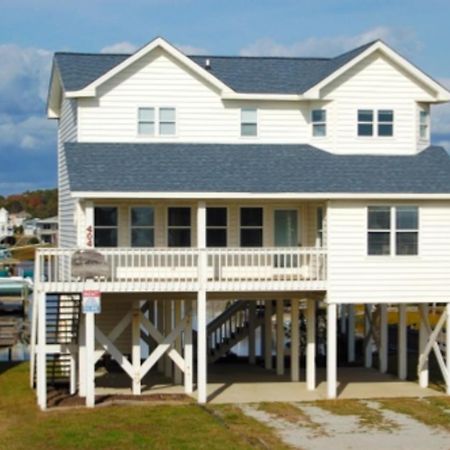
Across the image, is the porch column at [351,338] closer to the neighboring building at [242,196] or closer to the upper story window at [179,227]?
the neighboring building at [242,196]

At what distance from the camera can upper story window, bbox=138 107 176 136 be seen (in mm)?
33031

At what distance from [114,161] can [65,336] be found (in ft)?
17.9

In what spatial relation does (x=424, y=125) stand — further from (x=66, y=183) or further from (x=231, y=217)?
(x=66, y=183)

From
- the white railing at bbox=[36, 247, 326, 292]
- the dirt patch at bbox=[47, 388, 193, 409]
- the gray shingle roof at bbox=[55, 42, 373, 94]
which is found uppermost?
the gray shingle roof at bbox=[55, 42, 373, 94]

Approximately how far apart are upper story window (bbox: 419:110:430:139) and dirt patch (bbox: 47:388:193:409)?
36.9 feet

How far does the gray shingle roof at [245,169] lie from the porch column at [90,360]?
3.58 m

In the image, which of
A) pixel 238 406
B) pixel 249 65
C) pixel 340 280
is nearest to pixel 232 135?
pixel 249 65

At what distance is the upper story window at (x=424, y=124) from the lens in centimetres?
3403

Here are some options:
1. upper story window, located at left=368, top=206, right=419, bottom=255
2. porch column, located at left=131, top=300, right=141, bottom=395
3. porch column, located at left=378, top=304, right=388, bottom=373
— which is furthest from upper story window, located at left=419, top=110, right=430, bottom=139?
porch column, located at left=131, top=300, right=141, bottom=395

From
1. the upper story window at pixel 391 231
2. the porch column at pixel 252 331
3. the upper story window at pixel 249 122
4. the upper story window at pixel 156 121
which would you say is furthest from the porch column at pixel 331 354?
the porch column at pixel 252 331

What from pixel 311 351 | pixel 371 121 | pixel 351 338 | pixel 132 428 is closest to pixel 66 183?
pixel 311 351

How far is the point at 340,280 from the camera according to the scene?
30.6 meters

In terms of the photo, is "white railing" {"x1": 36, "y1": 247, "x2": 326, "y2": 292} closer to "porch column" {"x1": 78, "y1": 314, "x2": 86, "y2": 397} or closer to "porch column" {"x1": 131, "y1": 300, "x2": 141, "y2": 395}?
"porch column" {"x1": 131, "y1": 300, "x2": 141, "y2": 395}

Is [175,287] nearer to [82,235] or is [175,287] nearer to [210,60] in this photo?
[82,235]
